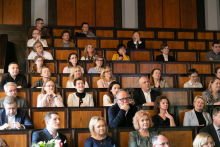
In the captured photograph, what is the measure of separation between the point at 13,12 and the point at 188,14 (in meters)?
3.30

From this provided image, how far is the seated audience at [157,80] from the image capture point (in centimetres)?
342

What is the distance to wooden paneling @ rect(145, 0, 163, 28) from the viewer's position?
19.3 ft

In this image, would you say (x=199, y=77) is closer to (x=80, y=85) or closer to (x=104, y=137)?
(x=80, y=85)

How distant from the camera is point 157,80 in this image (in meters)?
3.46

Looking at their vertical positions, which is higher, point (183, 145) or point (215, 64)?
point (215, 64)

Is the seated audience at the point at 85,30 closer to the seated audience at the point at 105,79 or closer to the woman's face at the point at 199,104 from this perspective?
the seated audience at the point at 105,79

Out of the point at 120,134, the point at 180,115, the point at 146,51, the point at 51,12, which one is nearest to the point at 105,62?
the point at 146,51

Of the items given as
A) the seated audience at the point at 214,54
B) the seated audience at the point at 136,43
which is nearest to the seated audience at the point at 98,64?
the seated audience at the point at 136,43

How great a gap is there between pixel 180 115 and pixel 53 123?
1.23 metres

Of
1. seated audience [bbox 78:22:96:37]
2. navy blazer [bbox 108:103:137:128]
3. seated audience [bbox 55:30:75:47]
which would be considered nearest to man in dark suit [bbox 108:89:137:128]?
navy blazer [bbox 108:103:137:128]

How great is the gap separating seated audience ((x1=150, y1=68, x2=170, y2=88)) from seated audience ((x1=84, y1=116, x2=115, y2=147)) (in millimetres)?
1468

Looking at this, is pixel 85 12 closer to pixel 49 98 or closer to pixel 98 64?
pixel 98 64

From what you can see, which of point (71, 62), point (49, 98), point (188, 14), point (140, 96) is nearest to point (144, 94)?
point (140, 96)

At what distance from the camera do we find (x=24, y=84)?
333cm
